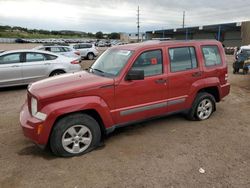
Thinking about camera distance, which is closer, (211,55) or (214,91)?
(211,55)

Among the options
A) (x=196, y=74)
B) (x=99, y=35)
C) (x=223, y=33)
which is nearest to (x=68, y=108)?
(x=196, y=74)

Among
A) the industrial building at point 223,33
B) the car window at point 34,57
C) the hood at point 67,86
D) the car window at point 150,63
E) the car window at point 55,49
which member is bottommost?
the hood at point 67,86

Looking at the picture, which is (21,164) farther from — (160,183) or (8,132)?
(160,183)

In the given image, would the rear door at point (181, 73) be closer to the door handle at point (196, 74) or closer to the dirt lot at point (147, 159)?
the door handle at point (196, 74)

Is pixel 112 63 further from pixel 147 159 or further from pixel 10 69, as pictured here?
pixel 10 69

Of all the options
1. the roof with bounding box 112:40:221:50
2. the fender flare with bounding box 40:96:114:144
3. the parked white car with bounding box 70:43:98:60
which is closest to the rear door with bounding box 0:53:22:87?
the roof with bounding box 112:40:221:50

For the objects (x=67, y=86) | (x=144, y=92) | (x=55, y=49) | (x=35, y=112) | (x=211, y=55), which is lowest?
(x=35, y=112)

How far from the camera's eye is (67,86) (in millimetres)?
3639

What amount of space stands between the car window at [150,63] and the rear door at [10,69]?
574 centimetres

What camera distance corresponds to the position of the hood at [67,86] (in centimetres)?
348

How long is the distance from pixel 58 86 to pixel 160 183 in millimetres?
2143

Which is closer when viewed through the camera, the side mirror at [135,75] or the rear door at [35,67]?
the side mirror at [135,75]

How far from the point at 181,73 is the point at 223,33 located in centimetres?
4879

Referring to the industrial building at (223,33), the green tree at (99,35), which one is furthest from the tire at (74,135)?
the green tree at (99,35)
